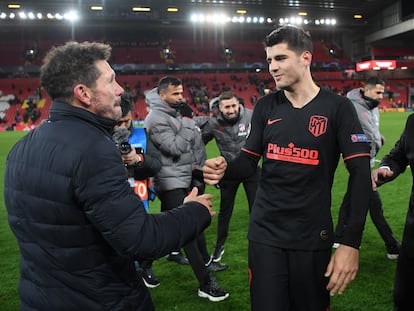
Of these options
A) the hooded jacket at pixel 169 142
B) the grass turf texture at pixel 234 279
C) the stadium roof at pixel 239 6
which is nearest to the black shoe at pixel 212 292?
the grass turf texture at pixel 234 279

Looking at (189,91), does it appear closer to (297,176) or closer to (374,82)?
(374,82)

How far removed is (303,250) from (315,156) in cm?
52

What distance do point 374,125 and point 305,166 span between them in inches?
117

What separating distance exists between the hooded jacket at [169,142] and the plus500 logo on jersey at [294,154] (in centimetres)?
171

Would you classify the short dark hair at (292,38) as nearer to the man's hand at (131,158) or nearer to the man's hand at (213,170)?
the man's hand at (213,170)

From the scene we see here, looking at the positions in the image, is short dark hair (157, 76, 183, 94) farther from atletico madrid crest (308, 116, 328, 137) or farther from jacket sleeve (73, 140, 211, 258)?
jacket sleeve (73, 140, 211, 258)

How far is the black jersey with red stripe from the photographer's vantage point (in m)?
2.20

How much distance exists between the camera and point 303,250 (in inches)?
86.7

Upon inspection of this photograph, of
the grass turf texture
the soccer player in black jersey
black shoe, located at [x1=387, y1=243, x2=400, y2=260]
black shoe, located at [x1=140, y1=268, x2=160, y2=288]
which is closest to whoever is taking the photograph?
the soccer player in black jersey

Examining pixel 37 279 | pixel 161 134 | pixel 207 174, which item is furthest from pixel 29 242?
pixel 161 134

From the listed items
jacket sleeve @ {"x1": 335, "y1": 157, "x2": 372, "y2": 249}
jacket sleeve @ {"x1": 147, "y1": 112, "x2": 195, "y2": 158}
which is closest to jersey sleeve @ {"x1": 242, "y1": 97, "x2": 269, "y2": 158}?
jacket sleeve @ {"x1": 335, "y1": 157, "x2": 372, "y2": 249}

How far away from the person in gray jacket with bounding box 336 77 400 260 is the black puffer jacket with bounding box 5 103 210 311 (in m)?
3.45

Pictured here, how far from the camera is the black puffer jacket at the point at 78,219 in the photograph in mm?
1503

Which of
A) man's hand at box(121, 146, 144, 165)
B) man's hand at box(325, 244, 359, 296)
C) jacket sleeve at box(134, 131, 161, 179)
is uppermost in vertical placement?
man's hand at box(121, 146, 144, 165)
